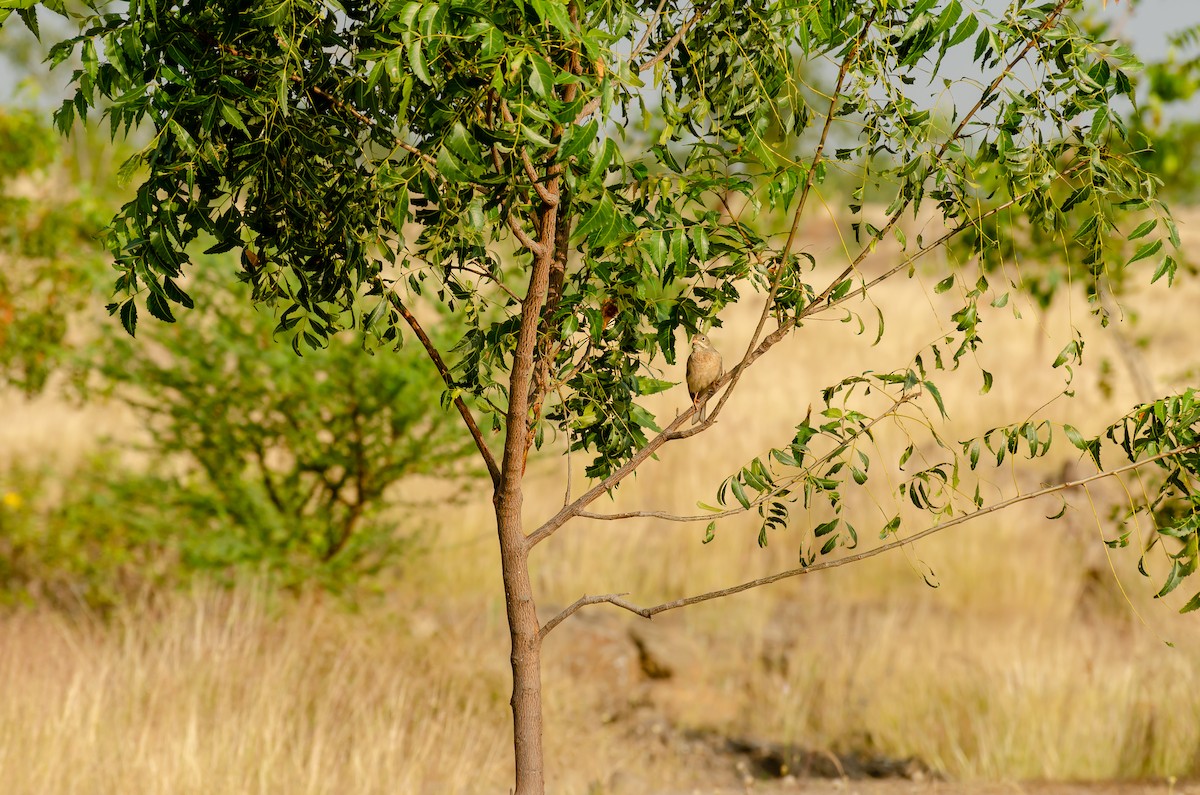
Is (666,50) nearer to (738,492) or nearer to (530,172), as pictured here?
(530,172)

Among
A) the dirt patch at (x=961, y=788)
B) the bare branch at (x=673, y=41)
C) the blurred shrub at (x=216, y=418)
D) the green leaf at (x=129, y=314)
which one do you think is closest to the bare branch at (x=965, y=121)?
the bare branch at (x=673, y=41)

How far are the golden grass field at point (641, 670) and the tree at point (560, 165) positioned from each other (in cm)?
68

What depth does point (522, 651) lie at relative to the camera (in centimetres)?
213

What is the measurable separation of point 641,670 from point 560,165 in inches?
171

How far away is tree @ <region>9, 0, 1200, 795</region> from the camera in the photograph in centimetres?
155

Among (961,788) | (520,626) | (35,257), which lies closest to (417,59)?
(520,626)

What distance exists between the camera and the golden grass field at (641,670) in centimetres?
377

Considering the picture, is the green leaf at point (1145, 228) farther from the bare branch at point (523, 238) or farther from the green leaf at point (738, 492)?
the bare branch at point (523, 238)

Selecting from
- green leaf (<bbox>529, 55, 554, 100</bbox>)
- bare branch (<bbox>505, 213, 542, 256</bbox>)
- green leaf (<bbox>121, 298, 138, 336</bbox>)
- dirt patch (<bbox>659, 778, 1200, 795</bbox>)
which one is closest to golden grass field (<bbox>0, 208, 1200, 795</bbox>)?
dirt patch (<bbox>659, 778, 1200, 795</bbox>)

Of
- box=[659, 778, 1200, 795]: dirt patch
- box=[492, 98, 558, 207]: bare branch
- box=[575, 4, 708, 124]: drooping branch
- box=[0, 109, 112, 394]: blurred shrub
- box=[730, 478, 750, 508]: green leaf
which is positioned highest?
box=[0, 109, 112, 394]: blurred shrub

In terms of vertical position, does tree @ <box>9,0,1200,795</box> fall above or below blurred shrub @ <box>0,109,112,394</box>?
below

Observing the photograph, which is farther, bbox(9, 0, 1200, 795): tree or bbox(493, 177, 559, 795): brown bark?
bbox(493, 177, 559, 795): brown bark

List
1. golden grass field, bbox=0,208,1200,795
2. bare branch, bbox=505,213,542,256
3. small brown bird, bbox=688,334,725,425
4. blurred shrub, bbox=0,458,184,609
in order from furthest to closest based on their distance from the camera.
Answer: blurred shrub, bbox=0,458,184,609 → golden grass field, bbox=0,208,1200,795 → small brown bird, bbox=688,334,725,425 → bare branch, bbox=505,213,542,256

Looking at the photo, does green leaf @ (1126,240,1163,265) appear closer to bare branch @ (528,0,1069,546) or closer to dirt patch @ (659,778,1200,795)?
bare branch @ (528,0,1069,546)
